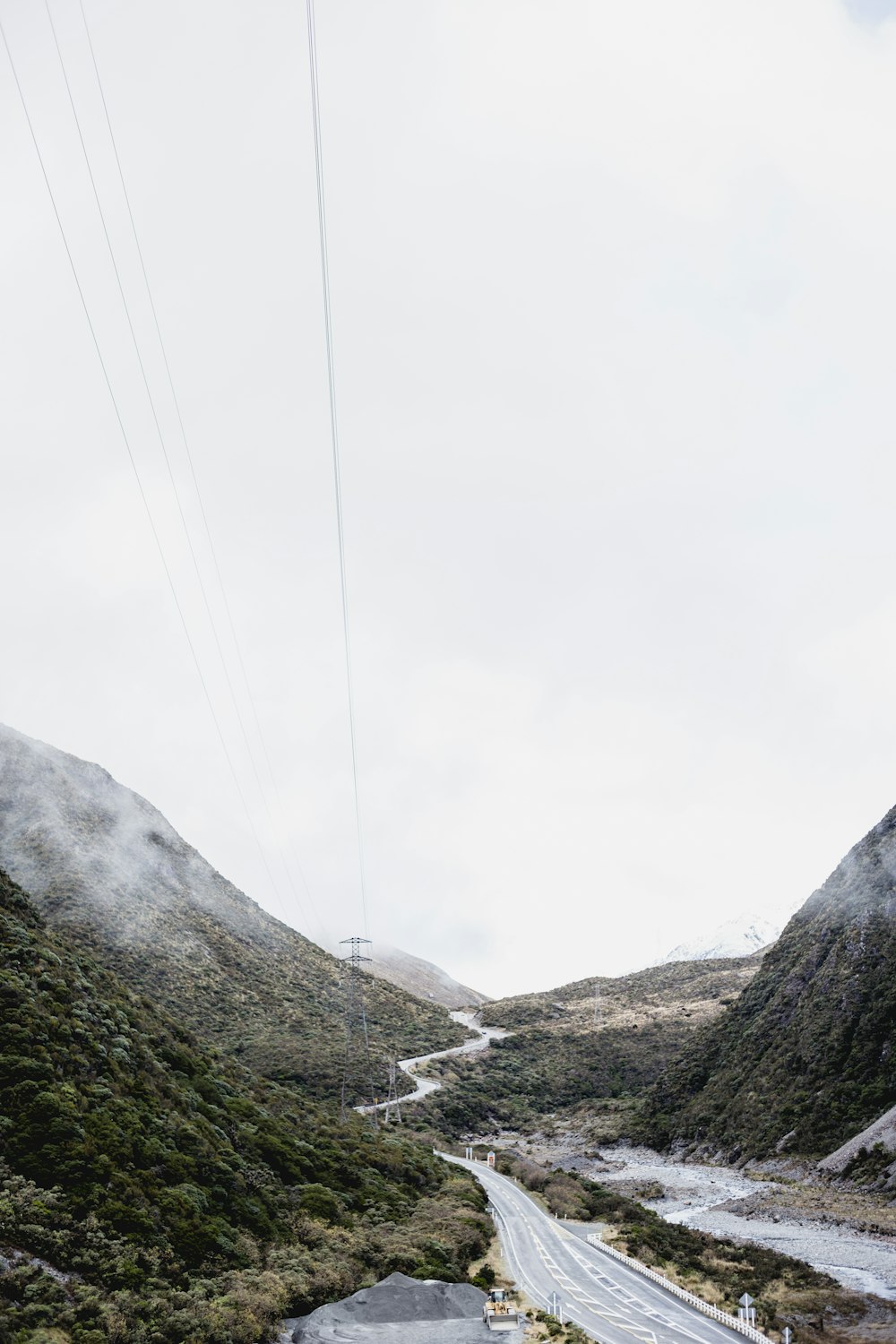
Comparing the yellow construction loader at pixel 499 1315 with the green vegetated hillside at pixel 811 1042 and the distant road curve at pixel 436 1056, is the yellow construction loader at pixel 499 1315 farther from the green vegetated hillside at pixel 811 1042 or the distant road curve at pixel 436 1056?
the distant road curve at pixel 436 1056

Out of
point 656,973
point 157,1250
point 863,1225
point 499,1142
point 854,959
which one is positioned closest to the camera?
point 157,1250

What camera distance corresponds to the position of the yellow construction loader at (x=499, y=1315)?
23359 mm

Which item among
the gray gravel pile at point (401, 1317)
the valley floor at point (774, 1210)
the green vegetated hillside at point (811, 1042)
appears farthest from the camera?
the green vegetated hillside at point (811, 1042)

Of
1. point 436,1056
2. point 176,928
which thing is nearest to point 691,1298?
point 176,928

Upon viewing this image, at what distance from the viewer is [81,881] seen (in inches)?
3383

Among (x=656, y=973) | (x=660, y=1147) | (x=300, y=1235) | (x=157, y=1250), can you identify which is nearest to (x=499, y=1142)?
(x=660, y=1147)

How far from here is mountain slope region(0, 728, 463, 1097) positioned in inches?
2970

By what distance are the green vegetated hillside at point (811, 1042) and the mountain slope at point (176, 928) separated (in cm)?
3168

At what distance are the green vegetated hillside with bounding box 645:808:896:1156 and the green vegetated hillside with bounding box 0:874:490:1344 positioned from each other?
108ft

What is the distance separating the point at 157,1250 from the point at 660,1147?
65.5 m

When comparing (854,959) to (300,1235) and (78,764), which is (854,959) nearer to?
(300,1235)

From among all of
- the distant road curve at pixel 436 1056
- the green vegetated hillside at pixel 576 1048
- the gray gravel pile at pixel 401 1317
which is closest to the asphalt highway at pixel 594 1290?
the gray gravel pile at pixel 401 1317

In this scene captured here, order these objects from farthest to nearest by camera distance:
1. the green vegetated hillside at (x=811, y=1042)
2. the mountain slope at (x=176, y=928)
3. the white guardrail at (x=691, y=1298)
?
the mountain slope at (x=176, y=928) → the green vegetated hillside at (x=811, y=1042) → the white guardrail at (x=691, y=1298)

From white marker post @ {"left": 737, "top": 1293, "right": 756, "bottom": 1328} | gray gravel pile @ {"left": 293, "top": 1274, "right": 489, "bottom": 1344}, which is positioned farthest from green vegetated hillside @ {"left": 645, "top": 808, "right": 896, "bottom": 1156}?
gray gravel pile @ {"left": 293, "top": 1274, "right": 489, "bottom": 1344}
